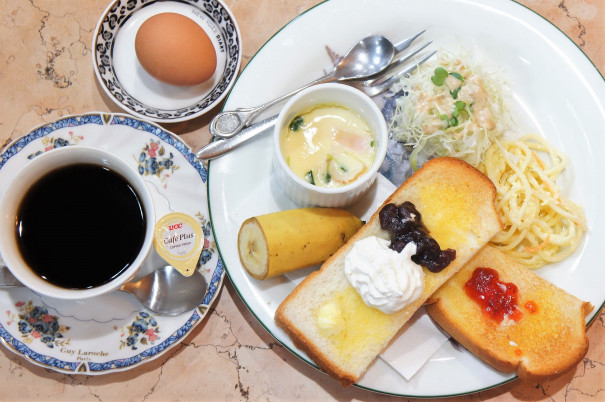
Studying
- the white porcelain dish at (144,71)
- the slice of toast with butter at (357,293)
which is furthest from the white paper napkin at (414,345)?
the white porcelain dish at (144,71)

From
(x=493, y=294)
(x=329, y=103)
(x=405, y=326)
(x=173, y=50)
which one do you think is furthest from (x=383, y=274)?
(x=173, y=50)

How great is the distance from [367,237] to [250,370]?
834mm

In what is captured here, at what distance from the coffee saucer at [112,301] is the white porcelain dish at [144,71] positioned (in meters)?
0.22

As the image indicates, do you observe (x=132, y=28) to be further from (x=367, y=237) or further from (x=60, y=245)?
(x=367, y=237)

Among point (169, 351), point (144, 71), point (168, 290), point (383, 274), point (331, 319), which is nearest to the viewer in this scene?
point (383, 274)

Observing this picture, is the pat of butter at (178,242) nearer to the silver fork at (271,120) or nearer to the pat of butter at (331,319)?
the silver fork at (271,120)

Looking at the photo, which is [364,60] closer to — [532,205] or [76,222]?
[532,205]

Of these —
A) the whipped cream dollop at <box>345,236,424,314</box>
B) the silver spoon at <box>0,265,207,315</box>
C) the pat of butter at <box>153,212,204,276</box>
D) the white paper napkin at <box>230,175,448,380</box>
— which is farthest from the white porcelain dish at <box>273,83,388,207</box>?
the silver spoon at <box>0,265,207,315</box>

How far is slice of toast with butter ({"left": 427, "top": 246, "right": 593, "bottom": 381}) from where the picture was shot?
2.04 metres

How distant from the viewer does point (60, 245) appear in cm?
190

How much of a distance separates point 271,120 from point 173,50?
56 centimetres

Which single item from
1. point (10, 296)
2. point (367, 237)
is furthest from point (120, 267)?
point (367, 237)

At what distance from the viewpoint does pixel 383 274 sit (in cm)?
186

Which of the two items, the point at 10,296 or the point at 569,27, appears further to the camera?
the point at 569,27
